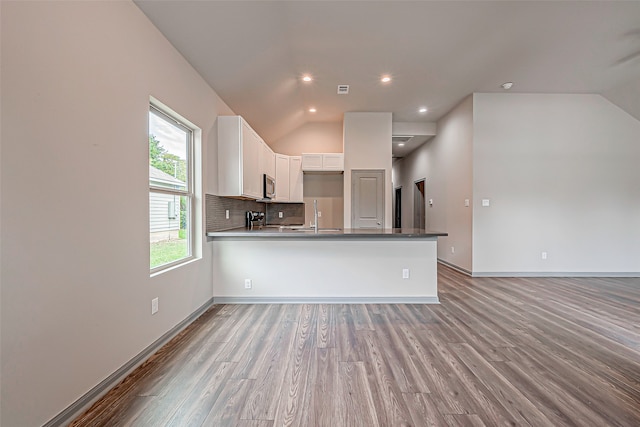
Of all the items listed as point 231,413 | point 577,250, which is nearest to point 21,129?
point 231,413

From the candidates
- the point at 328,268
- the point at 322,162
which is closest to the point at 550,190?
the point at 322,162

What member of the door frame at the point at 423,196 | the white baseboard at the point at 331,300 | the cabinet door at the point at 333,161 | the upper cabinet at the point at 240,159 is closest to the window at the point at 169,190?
the upper cabinet at the point at 240,159

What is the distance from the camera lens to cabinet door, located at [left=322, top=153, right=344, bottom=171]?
551 centimetres

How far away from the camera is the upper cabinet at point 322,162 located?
18.1 feet

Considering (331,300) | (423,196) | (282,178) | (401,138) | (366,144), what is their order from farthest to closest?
(423,196)
(401,138)
(282,178)
(366,144)
(331,300)

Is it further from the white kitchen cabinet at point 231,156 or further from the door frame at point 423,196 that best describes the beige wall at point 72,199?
the door frame at point 423,196

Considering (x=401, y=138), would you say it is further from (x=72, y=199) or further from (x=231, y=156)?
(x=72, y=199)

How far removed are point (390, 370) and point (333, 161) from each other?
4200 millimetres

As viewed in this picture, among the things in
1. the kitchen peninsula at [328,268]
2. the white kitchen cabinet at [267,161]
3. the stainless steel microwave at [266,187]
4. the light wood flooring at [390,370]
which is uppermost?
the white kitchen cabinet at [267,161]

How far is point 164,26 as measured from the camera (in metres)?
2.24

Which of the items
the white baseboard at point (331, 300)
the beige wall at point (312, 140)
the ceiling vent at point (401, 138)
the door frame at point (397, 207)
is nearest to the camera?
the white baseboard at point (331, 300)

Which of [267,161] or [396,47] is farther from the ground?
[396,47]

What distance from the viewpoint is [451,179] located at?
5.48 metres

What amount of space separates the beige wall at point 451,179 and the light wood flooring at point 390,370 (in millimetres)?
2039
